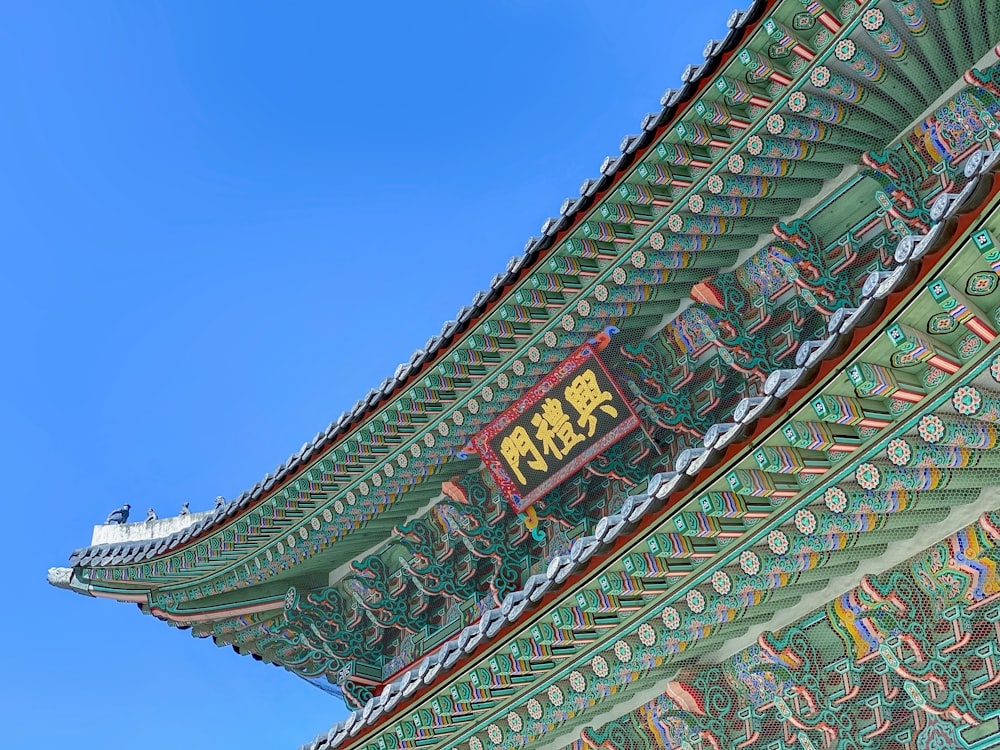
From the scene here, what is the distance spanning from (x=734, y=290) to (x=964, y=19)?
3.32 m

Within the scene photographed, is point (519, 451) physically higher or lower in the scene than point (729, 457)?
higher

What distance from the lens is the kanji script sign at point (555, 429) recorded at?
11359 mm

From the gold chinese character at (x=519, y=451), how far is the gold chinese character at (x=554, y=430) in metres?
0.13

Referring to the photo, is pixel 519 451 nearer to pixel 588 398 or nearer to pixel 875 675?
pixel 588 398

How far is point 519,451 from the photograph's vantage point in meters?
12.2

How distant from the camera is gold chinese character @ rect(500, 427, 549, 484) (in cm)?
1202

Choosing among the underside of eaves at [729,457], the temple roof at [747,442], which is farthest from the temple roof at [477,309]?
the temple roof at [747,442]

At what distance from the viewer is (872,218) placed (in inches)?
393

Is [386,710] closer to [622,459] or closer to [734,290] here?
[622,459]

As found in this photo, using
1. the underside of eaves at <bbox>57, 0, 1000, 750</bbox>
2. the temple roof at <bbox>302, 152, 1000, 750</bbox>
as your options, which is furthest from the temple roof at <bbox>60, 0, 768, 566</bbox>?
the temple roof at <bbox>302, 152, 1000, 750</bbox>

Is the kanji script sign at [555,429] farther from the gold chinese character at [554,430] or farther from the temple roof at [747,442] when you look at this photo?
the temple roof at [747,442]

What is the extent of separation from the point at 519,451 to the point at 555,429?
56cm

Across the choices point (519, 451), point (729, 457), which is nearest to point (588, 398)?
point (519, 451)

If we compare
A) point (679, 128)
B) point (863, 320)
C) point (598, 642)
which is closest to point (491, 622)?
point (598, 642)
